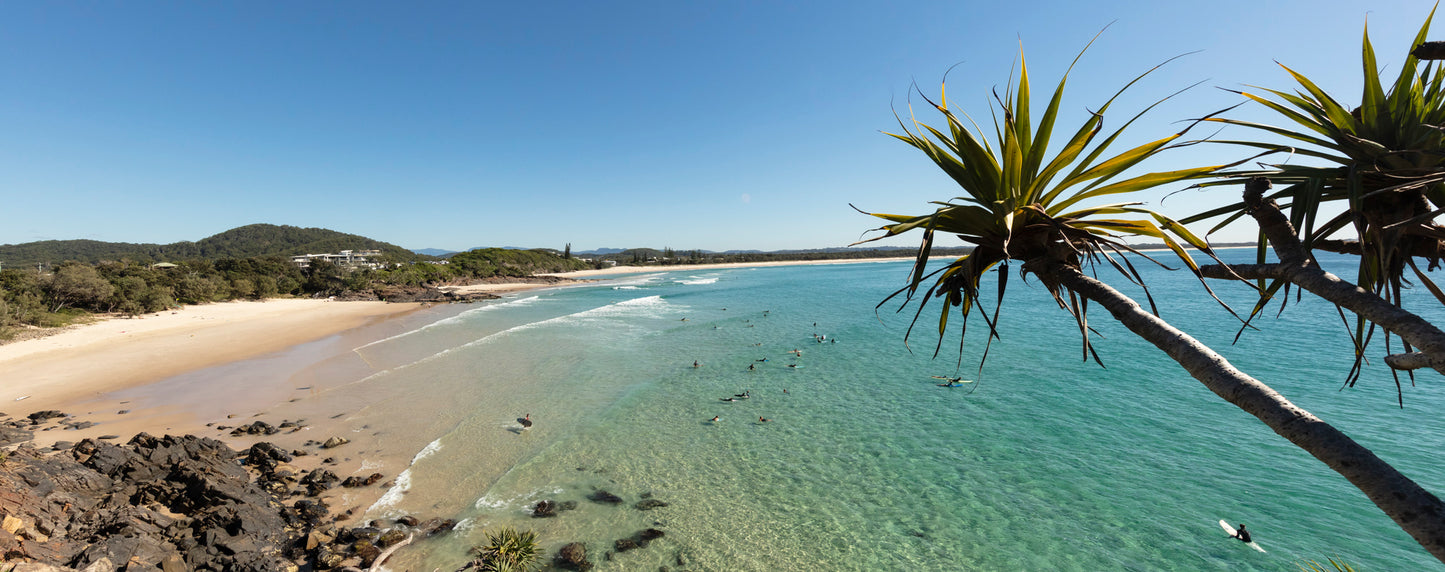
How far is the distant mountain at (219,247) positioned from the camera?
86625 mm

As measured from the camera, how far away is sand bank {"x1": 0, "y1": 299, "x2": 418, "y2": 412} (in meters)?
15.4

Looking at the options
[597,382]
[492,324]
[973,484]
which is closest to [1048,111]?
[973,484]

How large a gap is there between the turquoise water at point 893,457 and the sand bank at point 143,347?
21.6 feet

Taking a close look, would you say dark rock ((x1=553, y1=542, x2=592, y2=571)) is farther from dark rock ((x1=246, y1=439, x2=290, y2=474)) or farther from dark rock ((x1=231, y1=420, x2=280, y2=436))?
dark rock ((x1=231, y1=420, x2=280, y2=436))

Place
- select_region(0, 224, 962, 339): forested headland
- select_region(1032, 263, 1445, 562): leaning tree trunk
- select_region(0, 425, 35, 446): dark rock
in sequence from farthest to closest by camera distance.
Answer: select_region(0, 224, 962, 339): forested headland → select_region(0, 425, 35, 446): dark rock → select_region(1032, 263, 1445, 562): leaning tree trunk

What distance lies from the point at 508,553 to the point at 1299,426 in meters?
8.51

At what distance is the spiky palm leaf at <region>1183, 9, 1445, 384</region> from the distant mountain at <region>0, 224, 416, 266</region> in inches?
4152

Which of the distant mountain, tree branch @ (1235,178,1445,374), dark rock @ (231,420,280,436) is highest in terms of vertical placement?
the distant mountain

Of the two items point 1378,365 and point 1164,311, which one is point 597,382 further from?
point 1164,311

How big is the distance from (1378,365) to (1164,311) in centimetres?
1195

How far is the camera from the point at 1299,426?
1.91 m

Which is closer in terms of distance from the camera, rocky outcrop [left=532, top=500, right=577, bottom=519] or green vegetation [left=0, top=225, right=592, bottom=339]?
rocky outcrop [left=532, top=500, right=577, bottom=519]

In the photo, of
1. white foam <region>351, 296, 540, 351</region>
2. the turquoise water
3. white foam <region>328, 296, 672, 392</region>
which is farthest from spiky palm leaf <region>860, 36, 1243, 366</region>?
white foam <region>351, 296, 540, 351</region>

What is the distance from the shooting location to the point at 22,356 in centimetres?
1867
